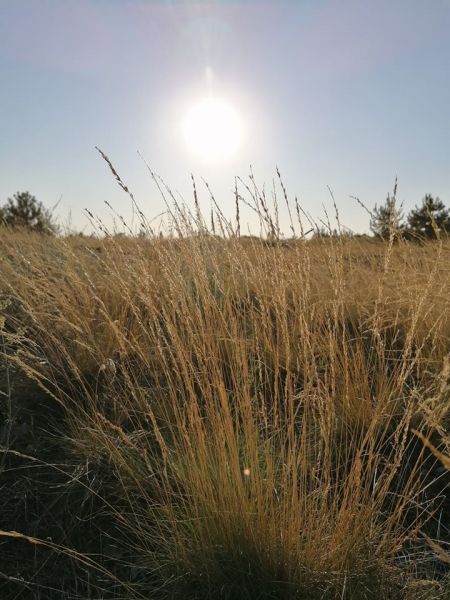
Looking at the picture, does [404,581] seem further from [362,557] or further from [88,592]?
[88,592]

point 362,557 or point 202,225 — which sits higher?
point 202,225

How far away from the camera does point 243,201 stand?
6.39 feet

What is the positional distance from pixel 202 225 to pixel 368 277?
2.15 m

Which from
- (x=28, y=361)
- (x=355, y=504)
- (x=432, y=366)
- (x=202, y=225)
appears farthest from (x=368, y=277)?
(x=355, y=504)

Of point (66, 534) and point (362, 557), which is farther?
point (66, 534)

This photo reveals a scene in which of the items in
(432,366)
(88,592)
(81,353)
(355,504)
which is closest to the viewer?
(355,504)

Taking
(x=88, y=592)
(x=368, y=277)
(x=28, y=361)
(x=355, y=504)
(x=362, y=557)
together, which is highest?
(x=368, y=277)

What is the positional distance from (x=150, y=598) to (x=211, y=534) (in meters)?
0.26

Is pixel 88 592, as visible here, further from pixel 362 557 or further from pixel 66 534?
pixel 362 557

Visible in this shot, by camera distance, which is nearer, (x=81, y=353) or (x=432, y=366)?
(x=432, y=366)

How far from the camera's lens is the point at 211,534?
1.43 metres

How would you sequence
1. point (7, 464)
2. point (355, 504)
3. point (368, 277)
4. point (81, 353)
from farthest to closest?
point (368, 277)
point (81, 353)
point (7, 464)
point (355, 504)

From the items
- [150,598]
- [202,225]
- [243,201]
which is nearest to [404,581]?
[150,598]

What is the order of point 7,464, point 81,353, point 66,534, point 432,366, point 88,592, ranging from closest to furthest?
point 88,592, point 66,534, point 7,464, point 432,366, point 81,353
